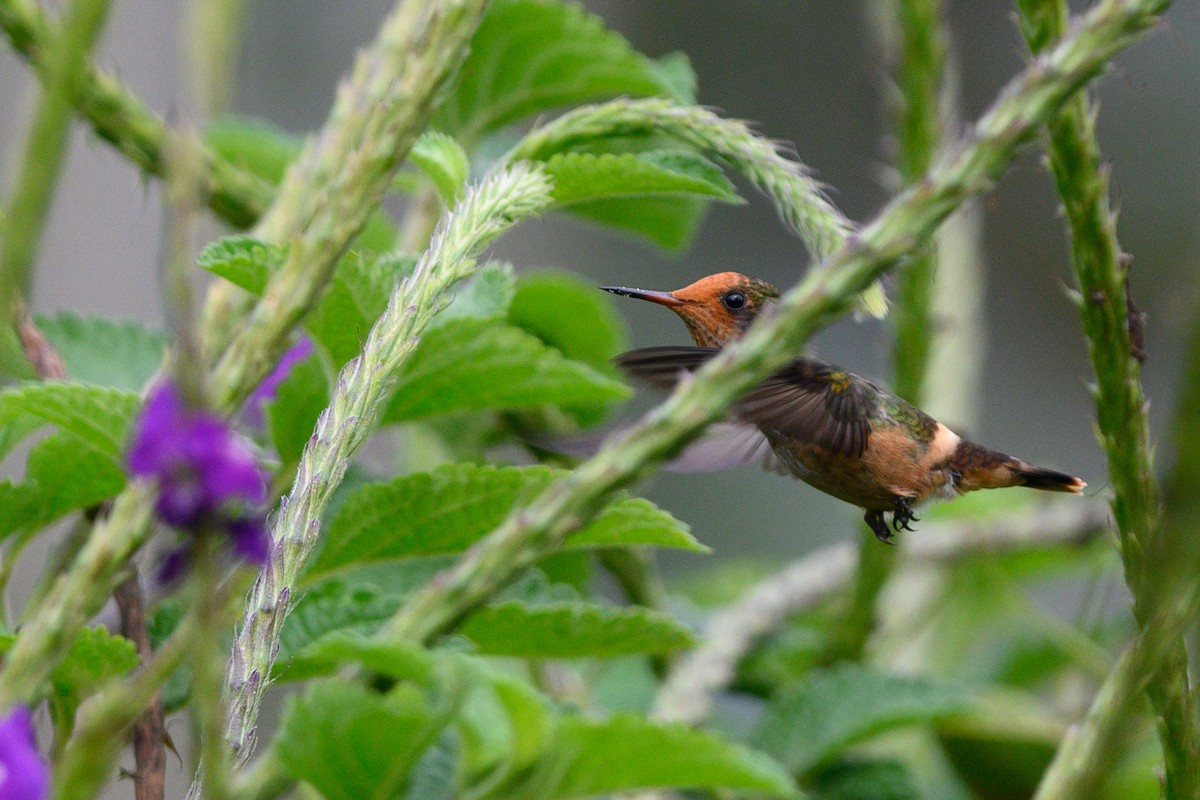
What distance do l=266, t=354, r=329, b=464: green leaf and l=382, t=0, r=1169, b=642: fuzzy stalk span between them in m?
0.55

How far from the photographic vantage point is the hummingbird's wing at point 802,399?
1.43m

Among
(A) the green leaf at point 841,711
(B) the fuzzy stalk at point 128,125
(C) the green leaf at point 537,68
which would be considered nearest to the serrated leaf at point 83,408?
(B) the fuzzy stalk at point 128,125

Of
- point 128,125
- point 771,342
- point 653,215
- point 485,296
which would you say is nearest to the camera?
point 771,342

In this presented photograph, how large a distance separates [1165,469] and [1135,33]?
0.32 meters

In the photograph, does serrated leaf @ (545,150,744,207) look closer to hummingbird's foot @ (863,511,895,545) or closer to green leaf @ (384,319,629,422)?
green leaf @ (384,319,629,422)

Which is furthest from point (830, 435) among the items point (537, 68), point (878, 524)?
point (537, 68)

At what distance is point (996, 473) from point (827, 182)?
12.5ft

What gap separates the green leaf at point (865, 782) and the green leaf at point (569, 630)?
0.75 m

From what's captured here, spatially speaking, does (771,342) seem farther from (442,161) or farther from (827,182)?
(827,182)

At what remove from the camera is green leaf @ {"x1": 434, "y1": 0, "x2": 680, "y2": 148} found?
1583mm

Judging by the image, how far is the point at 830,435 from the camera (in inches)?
64.5

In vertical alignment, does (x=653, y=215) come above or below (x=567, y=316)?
above

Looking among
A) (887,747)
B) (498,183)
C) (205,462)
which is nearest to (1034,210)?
(887,747)

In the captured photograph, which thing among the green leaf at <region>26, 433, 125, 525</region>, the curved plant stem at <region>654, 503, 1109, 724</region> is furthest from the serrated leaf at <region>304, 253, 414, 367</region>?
the curved plant stem at <region>654, 503, 1109, 724</region>
